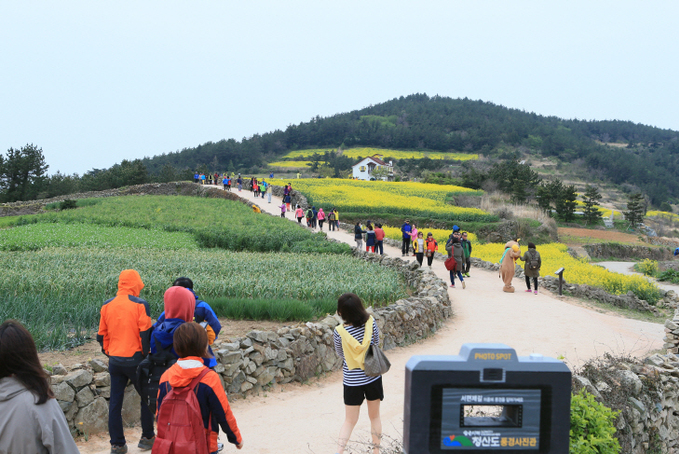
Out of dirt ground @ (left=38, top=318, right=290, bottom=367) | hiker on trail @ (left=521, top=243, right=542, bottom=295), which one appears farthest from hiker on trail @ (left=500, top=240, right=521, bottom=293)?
dirt ground @ (left=38, top=318, right=290, bottom=367)

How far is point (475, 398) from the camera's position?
258 centimetres

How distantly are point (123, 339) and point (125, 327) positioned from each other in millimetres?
121

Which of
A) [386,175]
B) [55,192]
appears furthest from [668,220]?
[55,192]

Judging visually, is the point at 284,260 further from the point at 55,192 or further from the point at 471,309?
the point at 55,192

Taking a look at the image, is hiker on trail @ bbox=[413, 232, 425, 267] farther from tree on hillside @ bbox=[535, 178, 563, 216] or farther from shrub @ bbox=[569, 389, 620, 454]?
tree on hillside @ bbox=[535, 178, 563, 216]

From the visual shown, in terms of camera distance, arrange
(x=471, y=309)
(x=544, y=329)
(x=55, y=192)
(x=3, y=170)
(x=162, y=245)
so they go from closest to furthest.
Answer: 1. (x=544, y=329)
2. (x=471, y=309)
3. (x=162, y=245)
4. (x=3, y=170)
5. (x=55, y=192)

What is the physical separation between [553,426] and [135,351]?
3.91 meters

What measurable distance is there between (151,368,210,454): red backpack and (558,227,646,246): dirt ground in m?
42.2

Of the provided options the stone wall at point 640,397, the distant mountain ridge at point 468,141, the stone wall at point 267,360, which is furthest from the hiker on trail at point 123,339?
the distant mountain ridge at point 468,141

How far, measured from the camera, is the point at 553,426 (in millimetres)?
2664

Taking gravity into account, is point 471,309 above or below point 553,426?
below

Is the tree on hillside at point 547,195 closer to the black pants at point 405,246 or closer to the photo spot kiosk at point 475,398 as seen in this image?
the black pants at point 405,246

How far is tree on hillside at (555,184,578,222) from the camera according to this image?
2050 inches

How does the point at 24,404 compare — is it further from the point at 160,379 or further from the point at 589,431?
the point at 589,431
